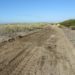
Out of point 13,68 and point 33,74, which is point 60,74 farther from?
point 13,68

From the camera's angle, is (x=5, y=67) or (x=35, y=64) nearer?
(x=5, y=67)

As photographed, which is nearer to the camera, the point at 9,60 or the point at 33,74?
the point at 33,74

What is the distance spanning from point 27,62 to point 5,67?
158cm

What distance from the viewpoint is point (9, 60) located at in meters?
11.9

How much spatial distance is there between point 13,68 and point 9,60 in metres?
1.92

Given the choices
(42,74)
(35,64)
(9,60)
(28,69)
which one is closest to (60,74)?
(42,74)

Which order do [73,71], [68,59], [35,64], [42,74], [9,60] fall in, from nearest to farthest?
Answer: [42,74], [73,71], [35,64], [9,60], [68,59]

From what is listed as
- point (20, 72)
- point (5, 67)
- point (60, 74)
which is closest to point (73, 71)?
point (60, 74)

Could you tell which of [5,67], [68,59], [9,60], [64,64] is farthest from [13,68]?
[68,59]

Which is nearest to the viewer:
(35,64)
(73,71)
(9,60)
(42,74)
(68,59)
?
(42,74)

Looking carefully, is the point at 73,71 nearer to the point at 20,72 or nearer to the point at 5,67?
the point at 20,72

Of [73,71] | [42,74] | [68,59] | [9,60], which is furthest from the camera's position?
[68,59]

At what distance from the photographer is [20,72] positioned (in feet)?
30.9

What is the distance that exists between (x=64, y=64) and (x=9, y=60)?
8.67 ft
